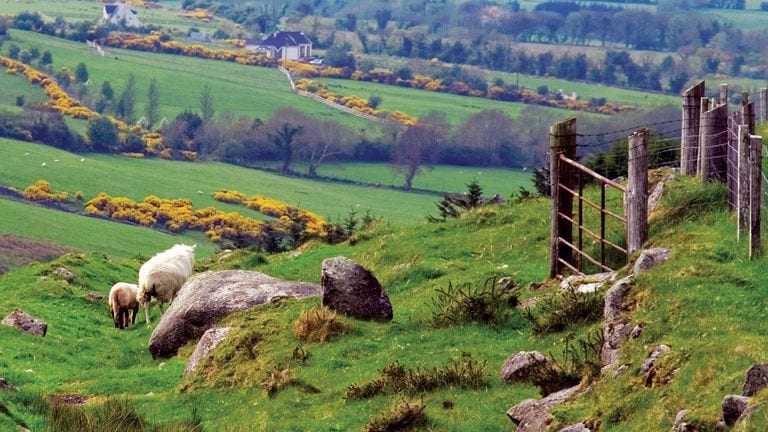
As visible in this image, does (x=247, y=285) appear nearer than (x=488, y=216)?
Yes

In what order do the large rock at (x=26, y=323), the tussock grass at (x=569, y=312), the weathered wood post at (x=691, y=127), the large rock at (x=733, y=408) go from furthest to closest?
the large rock at (x=26, y=323), the weathered wood post at (x=691, y=127), the tussock grass at (x=569, y=312), the large rock at (x=733, y=408)

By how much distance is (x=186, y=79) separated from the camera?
547 feet

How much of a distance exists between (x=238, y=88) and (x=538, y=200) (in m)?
142

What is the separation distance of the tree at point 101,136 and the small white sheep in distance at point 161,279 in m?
94.6

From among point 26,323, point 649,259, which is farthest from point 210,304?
point 649,259

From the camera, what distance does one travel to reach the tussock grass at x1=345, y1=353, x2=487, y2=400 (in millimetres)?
16812

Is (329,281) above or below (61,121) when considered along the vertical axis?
above

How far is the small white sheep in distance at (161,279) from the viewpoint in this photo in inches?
1110

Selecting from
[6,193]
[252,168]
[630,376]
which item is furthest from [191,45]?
[630,376]

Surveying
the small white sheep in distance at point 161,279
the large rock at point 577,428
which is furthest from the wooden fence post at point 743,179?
the small white sheep in distance at point 161,279

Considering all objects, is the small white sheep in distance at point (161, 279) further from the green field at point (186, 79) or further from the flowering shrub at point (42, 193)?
the green field at point (186, 79)

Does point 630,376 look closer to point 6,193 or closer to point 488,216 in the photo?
point 488,216

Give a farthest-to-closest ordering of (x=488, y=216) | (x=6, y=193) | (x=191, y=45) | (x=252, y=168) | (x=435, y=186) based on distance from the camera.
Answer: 1. (x=191, y=45)
2. (x=252, y=168)
3. (x=435, y=186)
4. (x=6, y=193)
5. (x=488, y=216)

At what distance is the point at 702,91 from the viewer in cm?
2436
